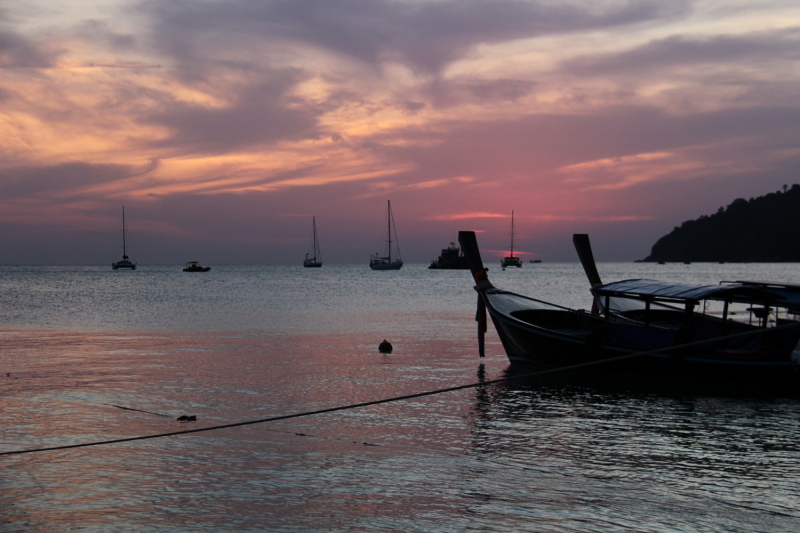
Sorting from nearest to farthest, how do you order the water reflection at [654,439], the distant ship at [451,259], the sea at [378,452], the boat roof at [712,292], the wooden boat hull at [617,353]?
the sea at [378,452]
the water reflection at [654,439]
the wooden boat hull at [617,353]
the boat roof at [712,292]
the distant ship at [451,259]

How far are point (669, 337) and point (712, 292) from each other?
1.62 m

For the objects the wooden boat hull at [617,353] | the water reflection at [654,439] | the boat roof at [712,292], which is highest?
the boat roof at [712,292]

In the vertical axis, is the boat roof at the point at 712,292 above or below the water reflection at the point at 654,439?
above

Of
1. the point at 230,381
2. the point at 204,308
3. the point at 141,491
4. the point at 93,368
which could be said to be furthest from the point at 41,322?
the point at 141,491

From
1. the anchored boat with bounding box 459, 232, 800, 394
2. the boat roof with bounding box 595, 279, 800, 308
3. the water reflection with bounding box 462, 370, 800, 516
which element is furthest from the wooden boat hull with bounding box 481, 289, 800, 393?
the boat roof with bounding box 595, 279, 800, 308

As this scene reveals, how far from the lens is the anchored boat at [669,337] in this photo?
15.8 m

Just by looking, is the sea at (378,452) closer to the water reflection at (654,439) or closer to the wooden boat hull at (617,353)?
the water reflection at (654,439)

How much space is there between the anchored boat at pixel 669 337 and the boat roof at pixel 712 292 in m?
0.02

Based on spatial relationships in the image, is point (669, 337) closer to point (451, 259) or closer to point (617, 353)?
point (617, 353)

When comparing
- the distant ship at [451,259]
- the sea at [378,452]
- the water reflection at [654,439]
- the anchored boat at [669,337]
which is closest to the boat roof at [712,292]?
the anchored boat at [669,337]

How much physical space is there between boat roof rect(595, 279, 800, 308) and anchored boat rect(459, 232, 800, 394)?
0.02 m

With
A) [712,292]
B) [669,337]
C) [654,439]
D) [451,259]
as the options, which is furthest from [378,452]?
[451,259]

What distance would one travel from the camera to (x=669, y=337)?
17.7 meters

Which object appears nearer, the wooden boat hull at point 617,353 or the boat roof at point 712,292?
the wooden boat hull at point 617,353
